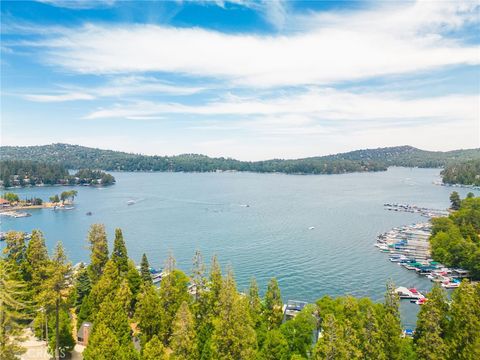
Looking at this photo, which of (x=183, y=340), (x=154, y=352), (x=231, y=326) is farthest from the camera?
(x=154, y=352)

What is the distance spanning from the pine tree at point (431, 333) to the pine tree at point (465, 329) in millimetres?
485

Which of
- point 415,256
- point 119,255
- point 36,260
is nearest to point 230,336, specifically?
point 119,255

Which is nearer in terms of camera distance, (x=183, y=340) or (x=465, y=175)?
(x=183, y=340)

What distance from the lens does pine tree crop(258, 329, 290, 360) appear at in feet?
57.6

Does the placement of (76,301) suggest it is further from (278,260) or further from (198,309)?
(278,260)

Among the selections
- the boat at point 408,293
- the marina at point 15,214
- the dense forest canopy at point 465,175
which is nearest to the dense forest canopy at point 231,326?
the boat at point 408,293

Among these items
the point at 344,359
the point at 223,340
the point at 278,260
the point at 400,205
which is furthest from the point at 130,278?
the point at 400,205

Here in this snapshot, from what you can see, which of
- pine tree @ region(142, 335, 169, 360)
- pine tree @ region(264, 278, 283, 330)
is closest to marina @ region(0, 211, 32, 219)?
pine tree @ region(264, 278, 283, 330)

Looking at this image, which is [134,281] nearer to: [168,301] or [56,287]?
[168,301]

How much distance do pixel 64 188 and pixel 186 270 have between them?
284ft

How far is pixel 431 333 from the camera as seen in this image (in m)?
16.9

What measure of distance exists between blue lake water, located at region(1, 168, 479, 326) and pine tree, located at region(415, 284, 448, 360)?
11.5m

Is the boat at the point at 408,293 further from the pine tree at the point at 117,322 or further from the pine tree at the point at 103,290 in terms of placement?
the pine tree at the point at 117,322

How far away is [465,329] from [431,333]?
1.64 meters
